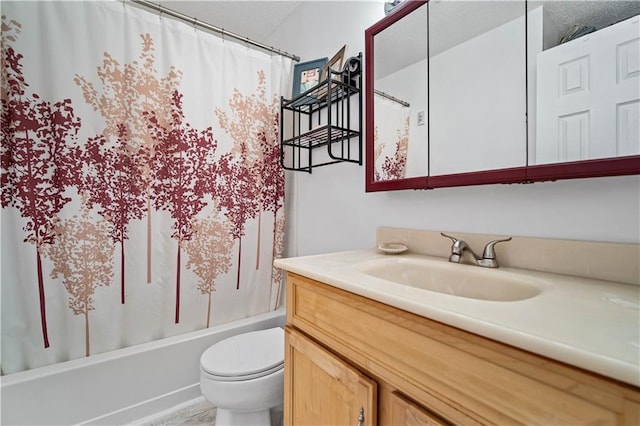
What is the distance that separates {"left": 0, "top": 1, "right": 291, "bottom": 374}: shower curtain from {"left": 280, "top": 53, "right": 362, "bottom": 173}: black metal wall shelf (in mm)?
141

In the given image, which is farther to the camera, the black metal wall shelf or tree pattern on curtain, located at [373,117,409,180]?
the black metal wall shelf

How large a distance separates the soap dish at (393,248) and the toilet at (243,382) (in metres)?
0.63

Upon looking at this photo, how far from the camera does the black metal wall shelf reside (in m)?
1.31

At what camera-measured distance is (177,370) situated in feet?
4.65

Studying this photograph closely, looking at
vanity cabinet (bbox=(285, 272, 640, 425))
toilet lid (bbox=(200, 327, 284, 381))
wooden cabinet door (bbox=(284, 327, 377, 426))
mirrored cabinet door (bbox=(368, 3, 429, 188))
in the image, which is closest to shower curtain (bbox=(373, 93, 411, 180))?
mirrored cabinet door (bbox=(368, 3, 429, 188))

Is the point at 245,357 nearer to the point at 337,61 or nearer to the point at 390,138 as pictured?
the point at 390,138

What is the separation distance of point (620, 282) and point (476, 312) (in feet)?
1.61

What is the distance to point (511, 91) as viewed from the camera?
0.81 metres

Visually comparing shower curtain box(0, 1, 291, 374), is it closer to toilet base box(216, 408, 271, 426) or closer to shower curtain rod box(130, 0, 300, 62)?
shower curtain rod box(130, 0, 300, 62)

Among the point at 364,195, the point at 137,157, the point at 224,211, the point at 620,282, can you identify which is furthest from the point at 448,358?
the point at 137,157

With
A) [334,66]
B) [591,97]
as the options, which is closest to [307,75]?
[334,66]

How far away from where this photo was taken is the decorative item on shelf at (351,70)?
1.30m

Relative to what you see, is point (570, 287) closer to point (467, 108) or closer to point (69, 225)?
point (467, 108)

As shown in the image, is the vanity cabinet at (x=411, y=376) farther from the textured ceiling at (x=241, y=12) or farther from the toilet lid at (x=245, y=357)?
the textured ceiling at (x=241, y=12)
